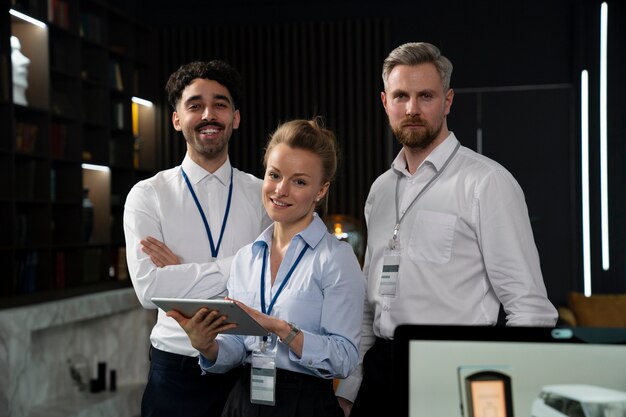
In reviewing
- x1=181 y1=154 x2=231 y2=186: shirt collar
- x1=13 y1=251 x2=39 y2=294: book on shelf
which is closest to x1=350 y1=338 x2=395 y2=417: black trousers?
x1=181 y1=154 x2=231 y2=186: shirt collar

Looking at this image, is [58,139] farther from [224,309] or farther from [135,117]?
[224,309]

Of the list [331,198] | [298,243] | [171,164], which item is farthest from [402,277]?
[171,164]

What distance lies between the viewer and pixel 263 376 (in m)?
1.82

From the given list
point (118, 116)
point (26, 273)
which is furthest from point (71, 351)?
point (118, 116)

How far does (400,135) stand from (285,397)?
752mm

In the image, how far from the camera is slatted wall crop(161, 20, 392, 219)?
7746 mm

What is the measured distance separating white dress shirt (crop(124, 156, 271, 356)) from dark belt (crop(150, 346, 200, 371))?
2cm

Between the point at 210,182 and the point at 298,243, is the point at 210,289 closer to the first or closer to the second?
the point at 210,182

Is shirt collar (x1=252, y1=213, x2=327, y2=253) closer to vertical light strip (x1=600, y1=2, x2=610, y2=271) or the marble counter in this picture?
the marble counter

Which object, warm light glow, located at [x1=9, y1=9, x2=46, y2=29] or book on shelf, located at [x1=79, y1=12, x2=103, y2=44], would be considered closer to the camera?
warm light glow, located at [x1=9, y1=9, x2=46, y2=29]

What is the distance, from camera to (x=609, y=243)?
288 inches

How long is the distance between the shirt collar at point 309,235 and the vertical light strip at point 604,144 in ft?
19.5

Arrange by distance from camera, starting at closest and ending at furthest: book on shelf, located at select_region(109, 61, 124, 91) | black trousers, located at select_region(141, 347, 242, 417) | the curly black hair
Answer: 1. black trousers, located at select_region(141, 347, 242, 417)
2. the curly black hair
3. book on shelf, located at select_region(109, 61, 124, 91)

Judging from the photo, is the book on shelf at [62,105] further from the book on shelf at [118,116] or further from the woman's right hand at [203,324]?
the woman's right hand at [203,324]
